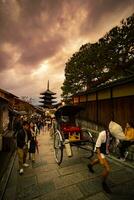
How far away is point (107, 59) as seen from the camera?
16.2 m

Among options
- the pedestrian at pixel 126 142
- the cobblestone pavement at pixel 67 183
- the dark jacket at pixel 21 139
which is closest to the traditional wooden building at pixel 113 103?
the pedestrian at pixel 126 142

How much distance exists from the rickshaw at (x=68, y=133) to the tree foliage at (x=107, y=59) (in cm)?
566

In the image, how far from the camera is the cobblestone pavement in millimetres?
4855

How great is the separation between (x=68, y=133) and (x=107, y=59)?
10.3m

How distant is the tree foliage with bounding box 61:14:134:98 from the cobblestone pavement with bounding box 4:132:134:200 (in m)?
7.82

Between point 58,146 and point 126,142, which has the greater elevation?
point 126,142

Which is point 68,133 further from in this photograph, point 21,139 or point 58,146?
point 21,139

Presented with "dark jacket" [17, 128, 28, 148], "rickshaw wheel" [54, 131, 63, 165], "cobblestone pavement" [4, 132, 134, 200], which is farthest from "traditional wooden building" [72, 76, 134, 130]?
"dark jacket" [17, 128, 28, 148]

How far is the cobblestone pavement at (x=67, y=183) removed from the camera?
15.9 feet

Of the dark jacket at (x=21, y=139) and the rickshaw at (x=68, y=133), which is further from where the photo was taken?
the rickshaw at (x=68, y=133)

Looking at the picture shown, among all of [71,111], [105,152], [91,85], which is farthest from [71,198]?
[91,85]

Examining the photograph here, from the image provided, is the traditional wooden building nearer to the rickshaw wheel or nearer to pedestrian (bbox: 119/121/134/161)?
pedestrian (bbox: 119/121/134/161)

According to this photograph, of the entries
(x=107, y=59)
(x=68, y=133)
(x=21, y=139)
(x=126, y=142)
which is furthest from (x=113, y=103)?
(x=107, y=59)

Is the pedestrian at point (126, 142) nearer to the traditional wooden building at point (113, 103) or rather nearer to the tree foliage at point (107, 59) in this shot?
the traditional wooden building at point (113, 103)
